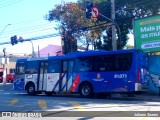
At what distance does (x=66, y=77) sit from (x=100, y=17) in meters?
22.9

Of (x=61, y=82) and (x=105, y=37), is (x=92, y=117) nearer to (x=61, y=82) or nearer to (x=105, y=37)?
(x=61, y=82)

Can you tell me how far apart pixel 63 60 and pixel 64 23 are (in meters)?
24.3

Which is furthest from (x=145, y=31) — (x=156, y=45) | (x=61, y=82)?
(x=61, y=82)

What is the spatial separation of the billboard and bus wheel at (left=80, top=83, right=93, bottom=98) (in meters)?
6.05

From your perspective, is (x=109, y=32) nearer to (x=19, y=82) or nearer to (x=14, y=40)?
(x=14, y=40)

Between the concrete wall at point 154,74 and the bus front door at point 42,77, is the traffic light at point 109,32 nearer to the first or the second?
the concrete wall at point 154,74

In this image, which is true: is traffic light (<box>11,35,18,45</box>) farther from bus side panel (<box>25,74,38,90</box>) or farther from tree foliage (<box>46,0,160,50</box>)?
bus side panel (<box>25,74,38,90</box>)

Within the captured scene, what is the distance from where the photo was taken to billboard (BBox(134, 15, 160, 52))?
2400cm

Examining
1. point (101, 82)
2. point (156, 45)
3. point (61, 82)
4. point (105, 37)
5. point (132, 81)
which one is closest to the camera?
point (132, 81)

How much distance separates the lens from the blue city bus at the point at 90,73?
1922cm

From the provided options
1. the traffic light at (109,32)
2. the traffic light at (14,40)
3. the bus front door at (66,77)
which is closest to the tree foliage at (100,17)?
the traffic light at (109,32)

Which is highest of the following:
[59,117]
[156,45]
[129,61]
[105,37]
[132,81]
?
[105,37]

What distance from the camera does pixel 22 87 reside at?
2502 centimetres

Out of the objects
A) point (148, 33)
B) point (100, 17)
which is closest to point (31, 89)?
point (148, 33)
